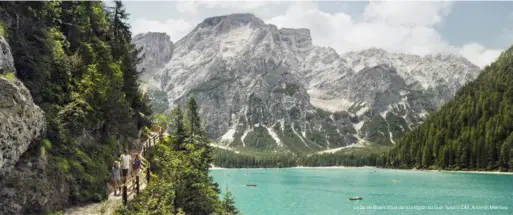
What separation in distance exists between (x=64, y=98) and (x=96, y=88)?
301 centimetres

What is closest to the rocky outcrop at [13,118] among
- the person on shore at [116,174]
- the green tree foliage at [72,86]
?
the green tree foliage at [72,86]

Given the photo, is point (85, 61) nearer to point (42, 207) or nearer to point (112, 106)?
point (112, 106)

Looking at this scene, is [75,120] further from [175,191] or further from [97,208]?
[175,191]

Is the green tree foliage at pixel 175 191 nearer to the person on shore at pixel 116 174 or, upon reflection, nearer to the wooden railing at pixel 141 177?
the wooden railing at pixel 141 177

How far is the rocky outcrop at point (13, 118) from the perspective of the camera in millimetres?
16828

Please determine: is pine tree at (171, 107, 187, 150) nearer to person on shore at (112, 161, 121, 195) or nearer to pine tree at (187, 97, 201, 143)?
pine tree at (187, 97, 201, 143)

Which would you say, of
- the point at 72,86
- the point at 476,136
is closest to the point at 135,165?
the point at 72,86

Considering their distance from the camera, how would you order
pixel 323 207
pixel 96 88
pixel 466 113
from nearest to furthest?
pixel 96 88 < pixel 323 207 < pixel 466 113

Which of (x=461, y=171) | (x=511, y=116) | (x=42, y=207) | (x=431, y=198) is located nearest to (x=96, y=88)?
(x=42, y=207)

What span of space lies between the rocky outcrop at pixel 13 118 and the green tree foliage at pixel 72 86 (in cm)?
191

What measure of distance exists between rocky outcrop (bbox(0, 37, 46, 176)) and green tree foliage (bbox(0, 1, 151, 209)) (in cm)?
191

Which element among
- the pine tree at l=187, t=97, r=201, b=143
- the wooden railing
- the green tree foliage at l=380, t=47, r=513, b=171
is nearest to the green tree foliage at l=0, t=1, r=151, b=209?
the wooden railing

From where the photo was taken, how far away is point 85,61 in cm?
3312

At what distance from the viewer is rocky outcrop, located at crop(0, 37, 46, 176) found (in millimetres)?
16828
